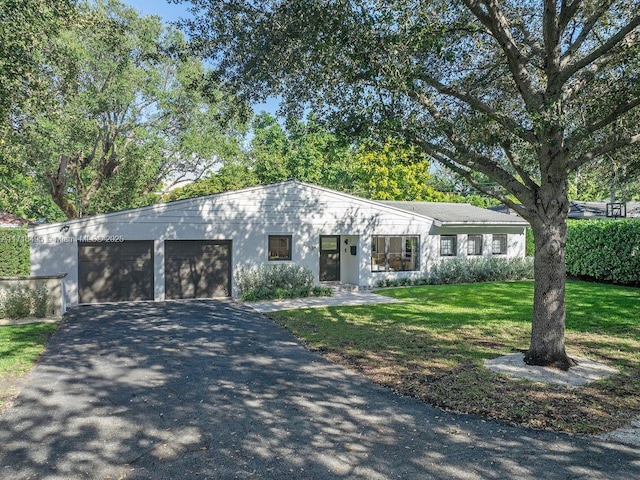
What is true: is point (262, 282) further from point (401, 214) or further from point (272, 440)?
point (272, 440)

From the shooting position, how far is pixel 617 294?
48.0ft

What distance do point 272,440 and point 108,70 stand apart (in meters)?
20.9

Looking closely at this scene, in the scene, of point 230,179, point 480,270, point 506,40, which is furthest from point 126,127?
point 506,40

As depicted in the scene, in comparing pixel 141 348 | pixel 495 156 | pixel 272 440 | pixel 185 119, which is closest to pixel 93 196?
pixel 185 119

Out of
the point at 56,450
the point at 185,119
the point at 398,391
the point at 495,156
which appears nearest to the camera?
the point at 56,450

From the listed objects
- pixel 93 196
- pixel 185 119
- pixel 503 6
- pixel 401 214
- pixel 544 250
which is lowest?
pixel 544 250

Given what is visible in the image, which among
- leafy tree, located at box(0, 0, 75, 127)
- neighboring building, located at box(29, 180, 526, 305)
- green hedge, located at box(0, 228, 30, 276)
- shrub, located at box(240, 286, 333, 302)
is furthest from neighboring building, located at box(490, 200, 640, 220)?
green hedge, located at box(0, 228, 30, 276)

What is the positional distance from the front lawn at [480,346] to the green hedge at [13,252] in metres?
11.4

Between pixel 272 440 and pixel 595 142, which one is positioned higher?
pixel 595 142

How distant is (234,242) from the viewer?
15.4 metres

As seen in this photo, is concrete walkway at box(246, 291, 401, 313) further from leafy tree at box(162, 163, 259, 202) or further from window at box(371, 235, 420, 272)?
leafy tree at box(162, 163, 259, 202)

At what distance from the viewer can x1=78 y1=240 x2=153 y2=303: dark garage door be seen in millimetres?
13805

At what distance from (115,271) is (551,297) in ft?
41.5

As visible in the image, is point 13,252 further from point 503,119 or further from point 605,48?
point 605,48
